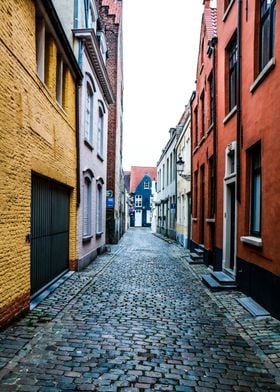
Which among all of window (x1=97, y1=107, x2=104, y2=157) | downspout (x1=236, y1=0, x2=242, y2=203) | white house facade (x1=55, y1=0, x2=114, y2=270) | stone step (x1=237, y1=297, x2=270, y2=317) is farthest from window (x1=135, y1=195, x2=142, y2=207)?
stone step (x1=237, y1=297, x2=270, y2=317)

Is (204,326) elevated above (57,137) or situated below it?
below

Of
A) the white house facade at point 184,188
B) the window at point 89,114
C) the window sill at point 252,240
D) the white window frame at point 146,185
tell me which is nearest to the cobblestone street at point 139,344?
the window sill at point 252,240

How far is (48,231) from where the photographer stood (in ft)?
28.4

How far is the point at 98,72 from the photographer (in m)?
14.8

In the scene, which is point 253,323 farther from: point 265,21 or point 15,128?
point 265,21

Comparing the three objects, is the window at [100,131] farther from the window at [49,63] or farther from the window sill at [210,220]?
the window at [49,63]

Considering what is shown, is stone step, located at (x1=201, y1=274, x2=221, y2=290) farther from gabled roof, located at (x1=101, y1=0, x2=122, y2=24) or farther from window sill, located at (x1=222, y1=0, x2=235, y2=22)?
gabled roof, located at (x1=101, y1=0, x2=122, y2=24)

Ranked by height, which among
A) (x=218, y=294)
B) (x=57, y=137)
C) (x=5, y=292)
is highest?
(x=57, y=137)

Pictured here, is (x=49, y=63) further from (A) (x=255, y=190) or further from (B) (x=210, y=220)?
(B) (x=210, y=220)

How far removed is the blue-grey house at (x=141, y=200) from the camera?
66.2m

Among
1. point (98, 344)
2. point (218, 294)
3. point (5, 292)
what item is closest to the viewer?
point (98, 344)

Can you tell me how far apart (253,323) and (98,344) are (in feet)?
8.72

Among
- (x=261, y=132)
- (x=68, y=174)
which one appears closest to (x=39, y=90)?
(x=68, y=174)

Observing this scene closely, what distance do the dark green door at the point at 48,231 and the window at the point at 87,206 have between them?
8.12 feet
